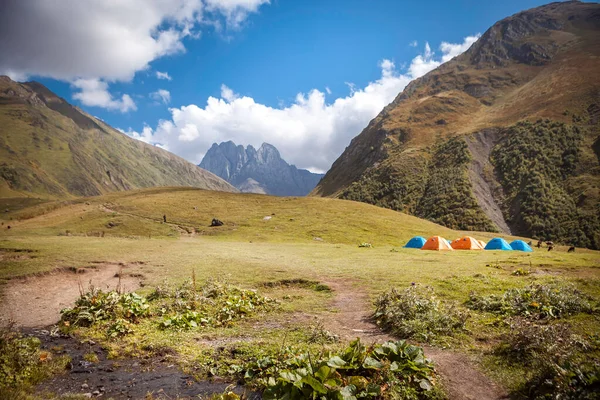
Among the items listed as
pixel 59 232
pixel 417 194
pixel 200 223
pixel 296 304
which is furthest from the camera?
pixel 417 194

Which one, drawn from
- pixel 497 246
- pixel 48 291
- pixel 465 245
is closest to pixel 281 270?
pixel 48 291

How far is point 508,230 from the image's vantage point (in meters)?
103

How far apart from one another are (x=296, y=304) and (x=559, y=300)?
10.2 m

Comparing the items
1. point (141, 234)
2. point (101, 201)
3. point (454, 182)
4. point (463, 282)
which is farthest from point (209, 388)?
point (454, 182)

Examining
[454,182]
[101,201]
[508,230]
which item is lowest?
[508,230]

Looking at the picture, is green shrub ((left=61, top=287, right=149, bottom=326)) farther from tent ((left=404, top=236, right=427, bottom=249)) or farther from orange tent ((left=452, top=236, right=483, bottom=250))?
orange tent ((left=452, top=236, right=483, bottom=250))

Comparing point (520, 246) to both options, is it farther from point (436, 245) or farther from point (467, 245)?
point (436, 245)

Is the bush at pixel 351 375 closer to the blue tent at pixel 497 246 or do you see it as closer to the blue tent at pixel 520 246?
the blue tent at pixel 497 246

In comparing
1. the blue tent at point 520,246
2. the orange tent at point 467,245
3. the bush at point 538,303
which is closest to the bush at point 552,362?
the bush at point 538,303

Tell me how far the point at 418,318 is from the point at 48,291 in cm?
1907

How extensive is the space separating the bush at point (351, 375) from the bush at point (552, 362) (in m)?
1.98

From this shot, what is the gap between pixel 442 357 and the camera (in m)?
8.10

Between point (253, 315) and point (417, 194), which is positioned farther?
point (417, 194)

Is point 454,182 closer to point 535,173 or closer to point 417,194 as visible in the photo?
point 417,194
